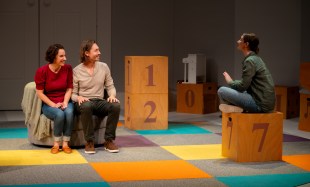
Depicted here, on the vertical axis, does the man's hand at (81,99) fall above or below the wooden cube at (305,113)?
above

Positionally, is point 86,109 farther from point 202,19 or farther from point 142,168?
point 202,19

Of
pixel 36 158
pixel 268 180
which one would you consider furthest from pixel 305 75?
pixel 36 158

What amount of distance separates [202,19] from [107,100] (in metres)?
3.60

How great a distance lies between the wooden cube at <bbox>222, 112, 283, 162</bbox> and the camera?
16.6 feet

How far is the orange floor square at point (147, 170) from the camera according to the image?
4566 millimetres

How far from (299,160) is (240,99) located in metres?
0.78

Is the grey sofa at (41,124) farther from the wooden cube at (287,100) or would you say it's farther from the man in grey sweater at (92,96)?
the wooden cube at (287,100)

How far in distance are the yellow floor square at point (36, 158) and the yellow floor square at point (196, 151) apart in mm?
891

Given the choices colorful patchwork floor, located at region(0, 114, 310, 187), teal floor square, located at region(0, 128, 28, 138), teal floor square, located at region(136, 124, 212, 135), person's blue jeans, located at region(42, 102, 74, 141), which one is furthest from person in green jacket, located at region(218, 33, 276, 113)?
teal floor square, located at region(0, 128, 28, 138)

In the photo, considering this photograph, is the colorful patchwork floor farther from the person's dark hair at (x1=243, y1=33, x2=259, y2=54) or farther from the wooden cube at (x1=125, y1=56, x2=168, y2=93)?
the person's dark hair at (x1=243, y1=33, x2=259, y2=54)

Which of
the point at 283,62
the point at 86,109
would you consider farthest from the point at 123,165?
the point at 283,62

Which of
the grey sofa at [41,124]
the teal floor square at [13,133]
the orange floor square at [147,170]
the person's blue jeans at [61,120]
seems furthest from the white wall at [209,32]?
the orange floor square at [147,170]

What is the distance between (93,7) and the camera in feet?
29.5

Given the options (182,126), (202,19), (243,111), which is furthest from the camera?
(202,19)
